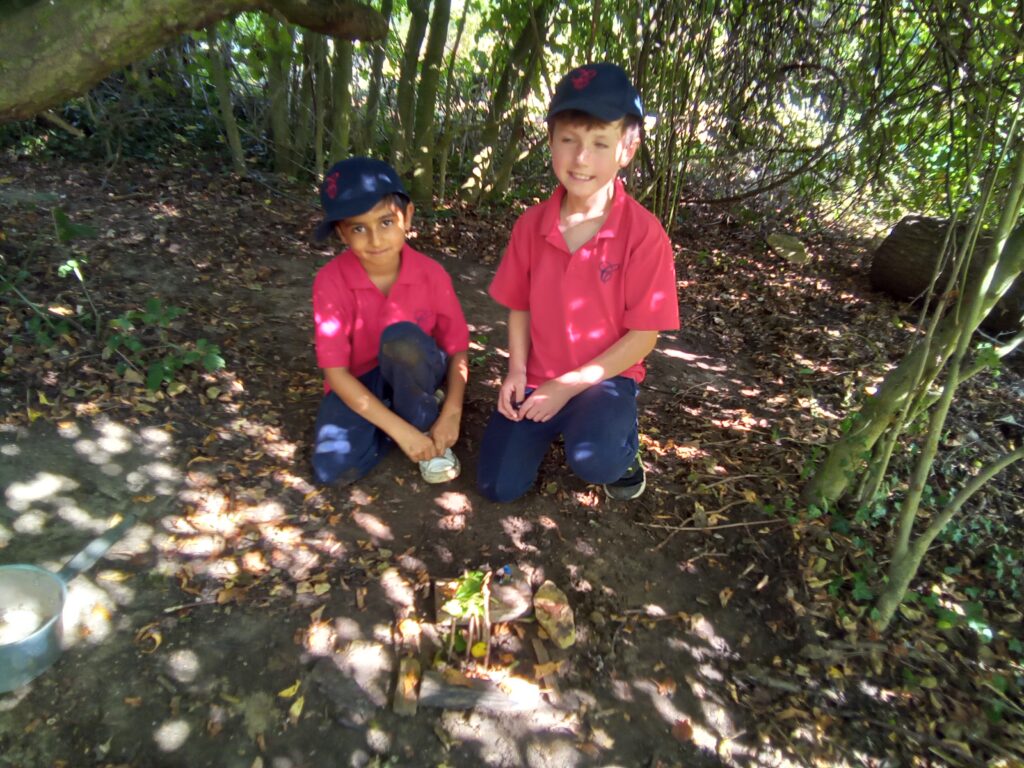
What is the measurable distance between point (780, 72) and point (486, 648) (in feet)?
17.4

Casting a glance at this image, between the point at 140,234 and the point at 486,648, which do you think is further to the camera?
the point at 140,234

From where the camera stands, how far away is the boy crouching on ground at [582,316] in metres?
2.26

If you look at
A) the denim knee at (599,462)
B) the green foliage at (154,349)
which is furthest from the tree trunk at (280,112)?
the denim knee at (599,462)

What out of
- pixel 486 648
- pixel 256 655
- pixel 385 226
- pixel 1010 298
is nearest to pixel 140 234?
pixel 385 226

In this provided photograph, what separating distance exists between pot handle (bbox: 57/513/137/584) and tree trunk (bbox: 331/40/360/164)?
13.0 ft

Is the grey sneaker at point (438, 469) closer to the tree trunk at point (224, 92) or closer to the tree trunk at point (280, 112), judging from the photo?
the tree trunk at point (280, 112)

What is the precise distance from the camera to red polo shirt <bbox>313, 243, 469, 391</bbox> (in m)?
2.59

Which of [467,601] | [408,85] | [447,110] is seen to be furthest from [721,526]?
[408,85]

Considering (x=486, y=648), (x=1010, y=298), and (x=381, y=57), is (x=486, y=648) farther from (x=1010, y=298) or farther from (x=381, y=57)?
(x=381, y=57)

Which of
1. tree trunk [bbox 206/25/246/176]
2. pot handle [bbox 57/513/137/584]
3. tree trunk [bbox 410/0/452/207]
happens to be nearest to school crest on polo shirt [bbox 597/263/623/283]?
pot handle [bbox 57/513/137/584]

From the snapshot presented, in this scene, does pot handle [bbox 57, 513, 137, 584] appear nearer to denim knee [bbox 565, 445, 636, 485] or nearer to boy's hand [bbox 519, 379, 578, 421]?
boy's hand [bbox 519, 379, 578, 421]

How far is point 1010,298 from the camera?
4.36 metres

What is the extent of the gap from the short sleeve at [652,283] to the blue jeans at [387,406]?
0.85 metres

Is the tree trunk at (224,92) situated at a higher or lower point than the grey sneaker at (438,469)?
higher
